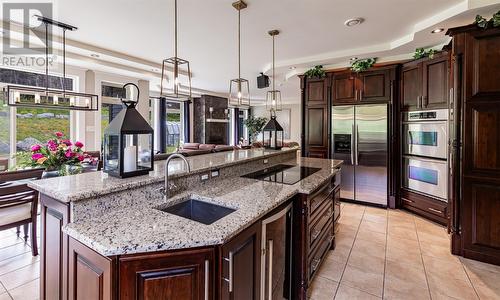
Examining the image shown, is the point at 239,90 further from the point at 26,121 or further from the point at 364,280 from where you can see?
the point at 26,121

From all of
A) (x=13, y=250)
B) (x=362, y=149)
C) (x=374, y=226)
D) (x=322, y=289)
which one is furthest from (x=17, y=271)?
(x=362, y=149)

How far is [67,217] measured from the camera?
1.26 metres

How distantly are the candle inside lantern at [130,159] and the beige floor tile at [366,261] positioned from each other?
2283 millimetres

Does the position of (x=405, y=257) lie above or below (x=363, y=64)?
below

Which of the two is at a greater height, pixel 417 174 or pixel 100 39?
pixel 100 39

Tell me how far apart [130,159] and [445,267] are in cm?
309

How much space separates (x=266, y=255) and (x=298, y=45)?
11.6 ft

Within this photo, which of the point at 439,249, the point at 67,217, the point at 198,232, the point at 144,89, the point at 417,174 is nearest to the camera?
the point at 198,232

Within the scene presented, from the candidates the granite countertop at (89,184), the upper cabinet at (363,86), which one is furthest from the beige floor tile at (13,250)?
the upper cabinet at (363,86)

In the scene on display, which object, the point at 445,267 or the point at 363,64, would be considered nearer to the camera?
the point at 445,267

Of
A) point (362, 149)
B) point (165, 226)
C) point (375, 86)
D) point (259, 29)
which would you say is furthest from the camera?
point (362, 149)

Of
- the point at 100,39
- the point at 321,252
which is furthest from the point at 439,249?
the point at 100,39

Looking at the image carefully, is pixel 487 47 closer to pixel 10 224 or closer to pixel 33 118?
pixel 10 224

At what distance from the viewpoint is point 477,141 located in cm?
252
